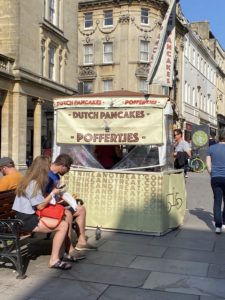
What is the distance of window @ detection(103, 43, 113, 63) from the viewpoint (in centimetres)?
4250

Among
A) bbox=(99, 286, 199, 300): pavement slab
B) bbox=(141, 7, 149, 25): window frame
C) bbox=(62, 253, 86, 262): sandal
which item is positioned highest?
bbox=(141, 7, 149, 25): window frame

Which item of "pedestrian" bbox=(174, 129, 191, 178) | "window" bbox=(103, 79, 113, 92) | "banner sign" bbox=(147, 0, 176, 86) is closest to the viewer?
"banner sign" bbox=(147, 0, 176, 86)

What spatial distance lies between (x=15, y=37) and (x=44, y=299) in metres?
22.4

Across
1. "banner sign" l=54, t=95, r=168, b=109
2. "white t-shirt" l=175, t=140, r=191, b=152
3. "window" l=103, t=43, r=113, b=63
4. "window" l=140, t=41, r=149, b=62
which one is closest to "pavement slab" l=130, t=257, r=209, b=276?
"banner sign" l=54, t=95, r=168, b=109

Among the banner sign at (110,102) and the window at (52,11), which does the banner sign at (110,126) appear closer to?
the banner sign at (110,102)

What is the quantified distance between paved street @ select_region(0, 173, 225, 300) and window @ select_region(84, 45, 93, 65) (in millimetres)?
37602

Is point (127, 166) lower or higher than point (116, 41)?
lower

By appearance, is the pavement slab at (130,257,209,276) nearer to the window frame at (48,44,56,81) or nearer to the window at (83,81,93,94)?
the window frame at (48,44,56,81)

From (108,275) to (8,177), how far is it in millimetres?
1929

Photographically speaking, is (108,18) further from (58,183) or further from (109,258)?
(109,258)

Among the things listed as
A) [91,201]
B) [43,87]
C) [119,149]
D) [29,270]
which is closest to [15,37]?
[43,87]

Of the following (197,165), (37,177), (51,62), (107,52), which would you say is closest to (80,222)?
(37,177)

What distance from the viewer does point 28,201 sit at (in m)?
5.30

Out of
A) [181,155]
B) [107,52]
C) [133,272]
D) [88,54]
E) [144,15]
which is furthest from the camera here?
[88,54]
